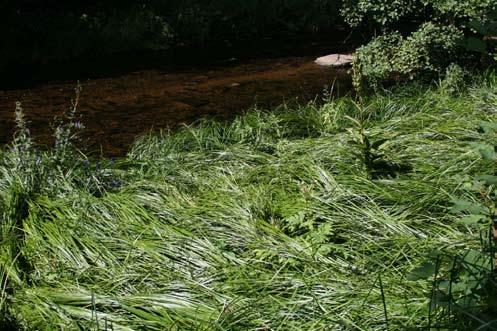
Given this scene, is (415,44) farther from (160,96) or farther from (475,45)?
(475,45)

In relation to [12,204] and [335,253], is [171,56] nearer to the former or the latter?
[12,204]

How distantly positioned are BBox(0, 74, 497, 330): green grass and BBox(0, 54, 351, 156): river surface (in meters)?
1.94

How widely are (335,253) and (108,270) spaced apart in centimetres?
115

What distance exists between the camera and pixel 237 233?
10.4ft

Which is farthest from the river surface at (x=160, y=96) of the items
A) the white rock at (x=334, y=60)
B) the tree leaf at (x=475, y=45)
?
the tree leaf at (x=475, y=45)

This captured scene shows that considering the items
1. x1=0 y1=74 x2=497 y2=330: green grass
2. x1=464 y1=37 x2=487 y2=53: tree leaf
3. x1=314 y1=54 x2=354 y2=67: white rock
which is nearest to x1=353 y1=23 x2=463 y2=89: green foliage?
x1=0 y1=74 x2=497 y2=330: green grass

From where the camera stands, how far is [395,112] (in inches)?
218

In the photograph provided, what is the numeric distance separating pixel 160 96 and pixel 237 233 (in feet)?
17.0

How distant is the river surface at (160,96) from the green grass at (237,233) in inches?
76.6

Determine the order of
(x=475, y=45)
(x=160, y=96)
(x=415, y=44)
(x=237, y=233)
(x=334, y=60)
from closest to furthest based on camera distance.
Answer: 1. (x=475, y=45)
2. (x=237, y=233)
3. (x=415, y=44)
4. (x=160, y=96)
5. (x=334, y=60)

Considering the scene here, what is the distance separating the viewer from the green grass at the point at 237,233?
7.99 ft

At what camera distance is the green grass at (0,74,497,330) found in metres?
2.44

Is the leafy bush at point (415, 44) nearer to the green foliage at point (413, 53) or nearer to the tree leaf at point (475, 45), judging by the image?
the green foliage at point (413, 53)

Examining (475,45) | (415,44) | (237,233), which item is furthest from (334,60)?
(475,45)
